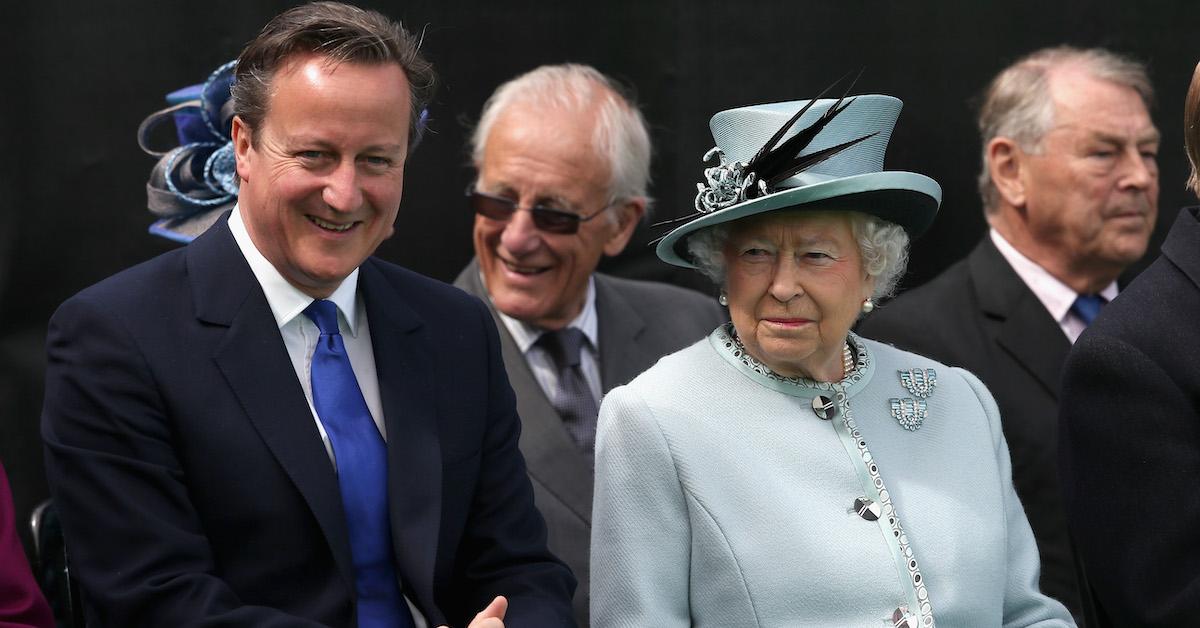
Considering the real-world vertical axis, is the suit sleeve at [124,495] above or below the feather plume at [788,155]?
below

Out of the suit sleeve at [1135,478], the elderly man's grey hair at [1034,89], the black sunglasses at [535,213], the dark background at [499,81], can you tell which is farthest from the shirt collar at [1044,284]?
the suit sleeve at [1135,478]

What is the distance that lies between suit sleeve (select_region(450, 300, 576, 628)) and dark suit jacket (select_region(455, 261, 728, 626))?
1.53ft

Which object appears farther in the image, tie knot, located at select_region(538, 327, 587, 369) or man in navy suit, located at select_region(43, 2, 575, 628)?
tie knot, located at select_region(538, 327, 587, 369)

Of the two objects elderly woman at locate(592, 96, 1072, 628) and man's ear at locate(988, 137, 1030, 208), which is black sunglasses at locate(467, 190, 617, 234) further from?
man's ear at locate(988, 137, 1030, 208)

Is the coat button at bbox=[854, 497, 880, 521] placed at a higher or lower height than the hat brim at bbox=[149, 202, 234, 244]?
lower

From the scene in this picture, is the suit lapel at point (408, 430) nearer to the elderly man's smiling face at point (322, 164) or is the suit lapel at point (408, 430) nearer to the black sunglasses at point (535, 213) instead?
the elderly man's smiling face at point (322, 164)

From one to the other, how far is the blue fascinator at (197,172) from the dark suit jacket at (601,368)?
81 cm

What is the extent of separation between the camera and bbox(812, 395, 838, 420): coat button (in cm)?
308

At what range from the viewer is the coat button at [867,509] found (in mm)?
2990

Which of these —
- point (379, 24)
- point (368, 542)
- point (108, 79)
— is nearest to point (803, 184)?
point (379, 24)

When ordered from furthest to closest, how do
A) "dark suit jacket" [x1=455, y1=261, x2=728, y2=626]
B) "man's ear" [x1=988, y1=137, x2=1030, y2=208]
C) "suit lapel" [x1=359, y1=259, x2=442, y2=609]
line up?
"man's ear" [x1=988, y1=137, x2=1030, y2=208] → "dark suit jacket" [x1=455, y1=261, x2=728, y2=626] → "suit lapel" [x1=359, y1=259, x2=442, y2=609]

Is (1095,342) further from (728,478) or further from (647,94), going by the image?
(647,94)

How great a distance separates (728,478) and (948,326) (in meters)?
1.80

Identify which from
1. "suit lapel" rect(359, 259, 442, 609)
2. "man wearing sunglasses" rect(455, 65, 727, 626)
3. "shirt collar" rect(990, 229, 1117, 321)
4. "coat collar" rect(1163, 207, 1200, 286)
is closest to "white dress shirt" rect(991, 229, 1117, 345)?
"shirt collar" rect(990, 229, 1117, 321)
